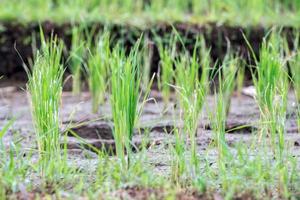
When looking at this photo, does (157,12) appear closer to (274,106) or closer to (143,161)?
(274,106)

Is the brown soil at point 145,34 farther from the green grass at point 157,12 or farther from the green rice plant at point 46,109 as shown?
the green rice plant at point 46,109

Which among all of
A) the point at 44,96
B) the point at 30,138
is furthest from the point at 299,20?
the point at 44,96

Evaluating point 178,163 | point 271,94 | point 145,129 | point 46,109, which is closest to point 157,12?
point 145,129

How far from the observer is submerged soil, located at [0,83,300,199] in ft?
7.83

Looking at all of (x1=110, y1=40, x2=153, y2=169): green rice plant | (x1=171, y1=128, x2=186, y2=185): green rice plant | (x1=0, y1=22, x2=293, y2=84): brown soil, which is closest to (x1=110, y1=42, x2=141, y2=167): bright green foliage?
(x1=110, y1=40, x2=153, y2=169): green rice plant

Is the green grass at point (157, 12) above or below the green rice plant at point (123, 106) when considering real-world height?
below

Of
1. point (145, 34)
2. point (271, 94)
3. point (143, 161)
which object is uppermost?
point (271, 94)

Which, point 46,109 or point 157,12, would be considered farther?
point 157,12

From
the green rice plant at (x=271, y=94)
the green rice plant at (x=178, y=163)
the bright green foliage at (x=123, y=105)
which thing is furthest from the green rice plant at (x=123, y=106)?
the green rice plant at (x=271, y=94)

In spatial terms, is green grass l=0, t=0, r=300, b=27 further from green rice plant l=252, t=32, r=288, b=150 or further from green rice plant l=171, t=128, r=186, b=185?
green rice plant l=171, t=128, r=186, b=185

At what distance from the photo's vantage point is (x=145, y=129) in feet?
8.70

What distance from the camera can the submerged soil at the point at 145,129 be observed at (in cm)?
239

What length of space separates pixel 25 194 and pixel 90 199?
214 millimetres

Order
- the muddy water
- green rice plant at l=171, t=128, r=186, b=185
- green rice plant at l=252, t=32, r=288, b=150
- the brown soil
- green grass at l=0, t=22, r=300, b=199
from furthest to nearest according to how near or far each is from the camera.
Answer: the brown soil
the muddy water
green rice plant at l=252, t=32, r=288, b=150
green rice plant at l=171, t=128, r=186, b=185
green grass at l=0, t=22, r=300, b=199
